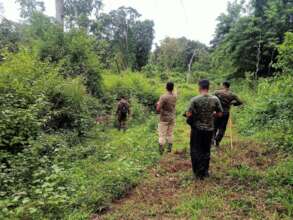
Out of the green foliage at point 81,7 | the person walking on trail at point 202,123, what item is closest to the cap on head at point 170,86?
the person walking on trail at point 202,123

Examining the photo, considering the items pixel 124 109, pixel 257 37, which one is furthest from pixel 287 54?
pixel 257 37

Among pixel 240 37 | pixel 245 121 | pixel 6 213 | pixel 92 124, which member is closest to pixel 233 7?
pixel 240 37

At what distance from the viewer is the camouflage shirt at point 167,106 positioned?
7.49 metres

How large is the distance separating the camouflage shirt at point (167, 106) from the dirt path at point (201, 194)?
1189mm

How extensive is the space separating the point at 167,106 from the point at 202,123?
208 centimetres

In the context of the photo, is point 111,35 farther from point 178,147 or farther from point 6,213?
point 6,213

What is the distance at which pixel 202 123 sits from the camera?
5535 mm

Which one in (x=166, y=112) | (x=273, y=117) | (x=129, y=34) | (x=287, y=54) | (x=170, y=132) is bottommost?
(x=170, y=132)

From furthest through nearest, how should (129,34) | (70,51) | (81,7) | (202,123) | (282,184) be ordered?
(129,34) < (81,7) < (70,51) < (202,123) < (282,184)

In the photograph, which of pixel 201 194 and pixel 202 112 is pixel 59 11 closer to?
pixel 202 112

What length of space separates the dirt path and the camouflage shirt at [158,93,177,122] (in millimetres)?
1189

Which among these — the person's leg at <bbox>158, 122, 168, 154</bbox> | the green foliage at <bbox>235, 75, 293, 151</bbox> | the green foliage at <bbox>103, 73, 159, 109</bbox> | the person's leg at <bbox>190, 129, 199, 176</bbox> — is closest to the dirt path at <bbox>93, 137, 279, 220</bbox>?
the person's leg at <bbox>190, 129, 199, 176</bbox>

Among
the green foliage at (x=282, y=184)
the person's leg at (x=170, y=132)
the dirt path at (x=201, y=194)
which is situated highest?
the person's leg at (x=170, y=132)

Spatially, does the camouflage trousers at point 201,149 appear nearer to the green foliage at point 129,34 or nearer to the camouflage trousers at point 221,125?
the camouflage trousers at point 221,125
